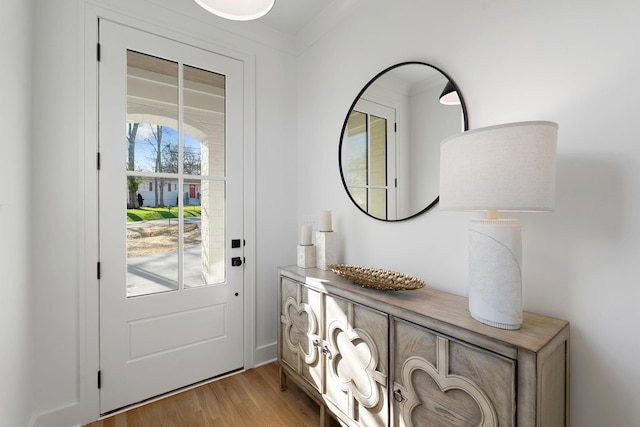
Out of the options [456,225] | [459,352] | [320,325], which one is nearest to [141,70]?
[320,325]

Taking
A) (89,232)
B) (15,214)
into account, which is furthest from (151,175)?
(15,214)

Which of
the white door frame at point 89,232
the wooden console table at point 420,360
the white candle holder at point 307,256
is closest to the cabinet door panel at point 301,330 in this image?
the wooden console table at point 420,360

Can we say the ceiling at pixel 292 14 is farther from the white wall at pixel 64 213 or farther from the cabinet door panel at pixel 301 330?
the cabinet door panel at pixel 301 330

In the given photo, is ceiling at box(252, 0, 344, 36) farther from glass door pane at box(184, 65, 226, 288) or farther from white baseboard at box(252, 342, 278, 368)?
white baseboard at box(252, 342, 278, 368)

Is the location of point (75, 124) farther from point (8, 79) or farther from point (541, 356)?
point (541, 356)

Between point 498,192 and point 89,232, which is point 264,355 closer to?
point 89,232

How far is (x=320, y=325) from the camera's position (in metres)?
1.62

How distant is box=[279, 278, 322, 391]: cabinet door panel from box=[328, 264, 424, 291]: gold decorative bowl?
0.22 meters

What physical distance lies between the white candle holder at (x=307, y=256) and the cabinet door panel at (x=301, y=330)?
0.53 ft

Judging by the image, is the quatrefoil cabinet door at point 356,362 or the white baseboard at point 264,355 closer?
the quatrefoil cabinet door at point 356,362

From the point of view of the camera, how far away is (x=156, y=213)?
1916 mm

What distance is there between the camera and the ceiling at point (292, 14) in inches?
80.7

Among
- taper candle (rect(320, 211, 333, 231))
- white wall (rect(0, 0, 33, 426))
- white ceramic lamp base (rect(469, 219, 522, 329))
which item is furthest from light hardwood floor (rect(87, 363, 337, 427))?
white ceramic lamp base (rect(469, 219, 522, 329))

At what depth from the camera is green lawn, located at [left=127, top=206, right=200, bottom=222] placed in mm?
1842
